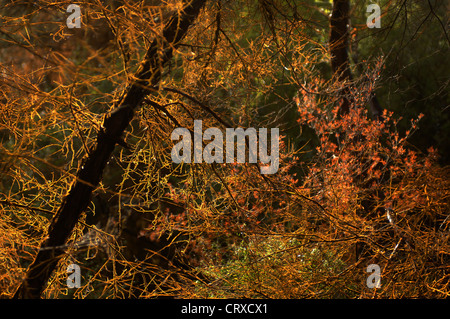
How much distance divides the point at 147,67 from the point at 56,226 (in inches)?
33.7

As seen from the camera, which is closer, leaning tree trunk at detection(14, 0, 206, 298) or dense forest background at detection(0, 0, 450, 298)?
leaning tree trunk at detection(14, 0, 206, 298)

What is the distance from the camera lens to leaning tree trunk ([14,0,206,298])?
6.79 ft

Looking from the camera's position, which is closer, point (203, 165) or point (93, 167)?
point (93, 167)

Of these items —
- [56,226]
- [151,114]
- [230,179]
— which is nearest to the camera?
[56,226]

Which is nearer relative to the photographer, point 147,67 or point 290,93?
point 147,67

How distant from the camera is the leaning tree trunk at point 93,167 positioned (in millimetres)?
2070

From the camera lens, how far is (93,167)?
221 centimetres

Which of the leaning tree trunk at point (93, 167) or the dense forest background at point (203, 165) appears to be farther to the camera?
the dense forest background at point (203, 165)
